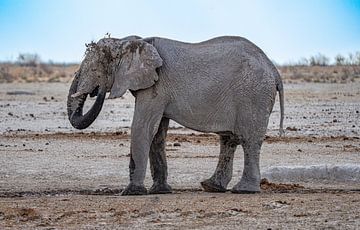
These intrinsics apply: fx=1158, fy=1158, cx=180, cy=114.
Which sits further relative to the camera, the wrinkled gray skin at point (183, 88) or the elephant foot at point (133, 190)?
the wrinkled gray skin at point (183, 88)

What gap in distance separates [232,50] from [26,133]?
8.92m

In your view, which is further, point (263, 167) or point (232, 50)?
point (263, 167)

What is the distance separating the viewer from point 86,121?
14352mm

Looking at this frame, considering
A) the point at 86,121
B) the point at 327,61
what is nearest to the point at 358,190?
the point at 86,121

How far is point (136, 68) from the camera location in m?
14.0

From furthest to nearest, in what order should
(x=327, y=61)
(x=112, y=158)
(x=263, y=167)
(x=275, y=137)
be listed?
(x=327, y=61) < (x=275, y=137) < (x=112, y=158) < (x=263, y=167)

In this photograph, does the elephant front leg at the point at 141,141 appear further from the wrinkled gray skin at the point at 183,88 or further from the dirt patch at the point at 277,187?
the dirt patch at the point at 277,187

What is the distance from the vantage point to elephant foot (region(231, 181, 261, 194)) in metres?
14.0

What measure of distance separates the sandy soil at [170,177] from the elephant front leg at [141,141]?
41 cm

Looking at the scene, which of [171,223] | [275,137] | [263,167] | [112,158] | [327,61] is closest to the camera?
[171,223]

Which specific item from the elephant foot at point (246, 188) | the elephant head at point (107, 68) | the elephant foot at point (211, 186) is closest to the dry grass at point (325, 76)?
the elephant foot at point (211, 186)

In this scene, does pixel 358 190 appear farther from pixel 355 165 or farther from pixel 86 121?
pixel 86 121

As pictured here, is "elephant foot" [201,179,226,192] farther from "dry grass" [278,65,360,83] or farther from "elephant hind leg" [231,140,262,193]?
"dry grass" [278,65,360,83]

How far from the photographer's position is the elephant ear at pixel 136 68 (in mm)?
13914
